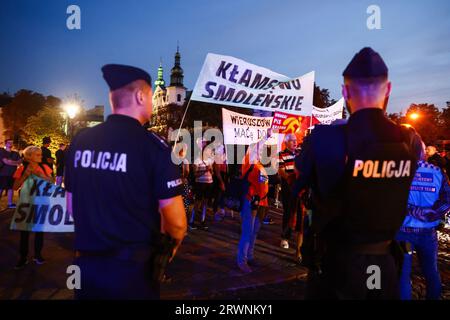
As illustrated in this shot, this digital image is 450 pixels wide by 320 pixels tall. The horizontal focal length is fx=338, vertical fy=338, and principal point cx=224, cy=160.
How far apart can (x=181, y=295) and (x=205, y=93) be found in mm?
3866

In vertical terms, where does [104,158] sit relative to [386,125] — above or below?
below

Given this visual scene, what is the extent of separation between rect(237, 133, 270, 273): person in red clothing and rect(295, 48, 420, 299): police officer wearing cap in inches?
138

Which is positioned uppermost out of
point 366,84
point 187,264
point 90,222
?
point 366,84

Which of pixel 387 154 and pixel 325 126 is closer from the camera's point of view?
pixel 387 154

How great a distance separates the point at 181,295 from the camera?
15.3 feet

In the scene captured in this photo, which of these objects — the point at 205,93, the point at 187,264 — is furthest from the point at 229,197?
the point at 205,93

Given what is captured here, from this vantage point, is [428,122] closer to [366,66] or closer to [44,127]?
[44,127]

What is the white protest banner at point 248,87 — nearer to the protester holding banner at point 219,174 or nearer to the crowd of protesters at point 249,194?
the crowd of protesters at point 249,194

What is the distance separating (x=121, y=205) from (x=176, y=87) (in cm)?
13617

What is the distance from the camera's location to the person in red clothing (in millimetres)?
5766

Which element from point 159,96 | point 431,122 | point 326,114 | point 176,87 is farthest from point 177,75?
point 326,114
